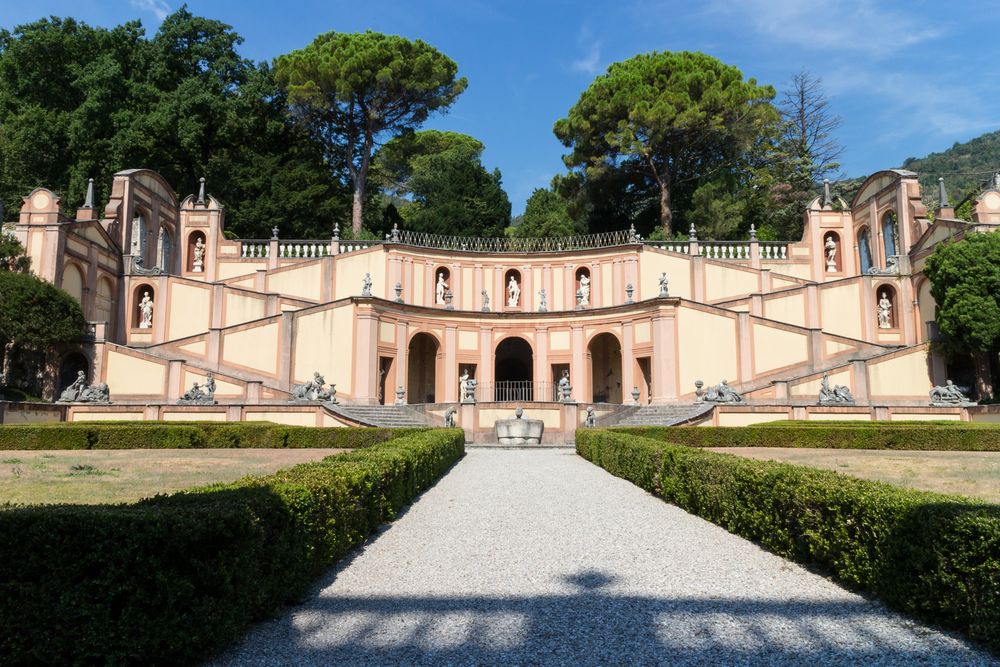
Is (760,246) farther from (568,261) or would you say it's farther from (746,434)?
(746,434)

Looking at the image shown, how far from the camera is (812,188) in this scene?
46062 mm

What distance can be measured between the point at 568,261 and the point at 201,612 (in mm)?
34839

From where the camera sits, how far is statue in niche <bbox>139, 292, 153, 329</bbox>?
33.7 metres

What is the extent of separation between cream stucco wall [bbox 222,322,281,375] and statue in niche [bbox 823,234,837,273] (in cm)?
2881

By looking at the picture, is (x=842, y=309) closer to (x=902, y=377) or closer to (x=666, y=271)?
(x=902, y=377)

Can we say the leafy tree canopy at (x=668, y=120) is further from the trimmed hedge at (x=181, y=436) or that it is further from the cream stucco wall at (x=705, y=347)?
the trimmed hedge at (x=181, y=436)

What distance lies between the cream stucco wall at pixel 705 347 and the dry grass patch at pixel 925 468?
40.7 ft

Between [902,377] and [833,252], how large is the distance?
36.7 feet

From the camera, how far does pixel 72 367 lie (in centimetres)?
2822

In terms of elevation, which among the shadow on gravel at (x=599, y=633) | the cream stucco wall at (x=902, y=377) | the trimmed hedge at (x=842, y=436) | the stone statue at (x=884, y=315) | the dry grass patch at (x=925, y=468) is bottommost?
the shadow on gravel at (x=599, y=633)

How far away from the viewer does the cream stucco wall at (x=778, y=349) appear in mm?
30484

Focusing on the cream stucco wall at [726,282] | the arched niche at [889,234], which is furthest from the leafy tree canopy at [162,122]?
the arched niche at [889,234]

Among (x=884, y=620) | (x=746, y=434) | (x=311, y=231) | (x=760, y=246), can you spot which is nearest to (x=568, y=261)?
(x=760, y=246)

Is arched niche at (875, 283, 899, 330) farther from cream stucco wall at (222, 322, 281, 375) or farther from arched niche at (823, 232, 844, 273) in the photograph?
cream stucco wall at (222, 322, 281, 375)
